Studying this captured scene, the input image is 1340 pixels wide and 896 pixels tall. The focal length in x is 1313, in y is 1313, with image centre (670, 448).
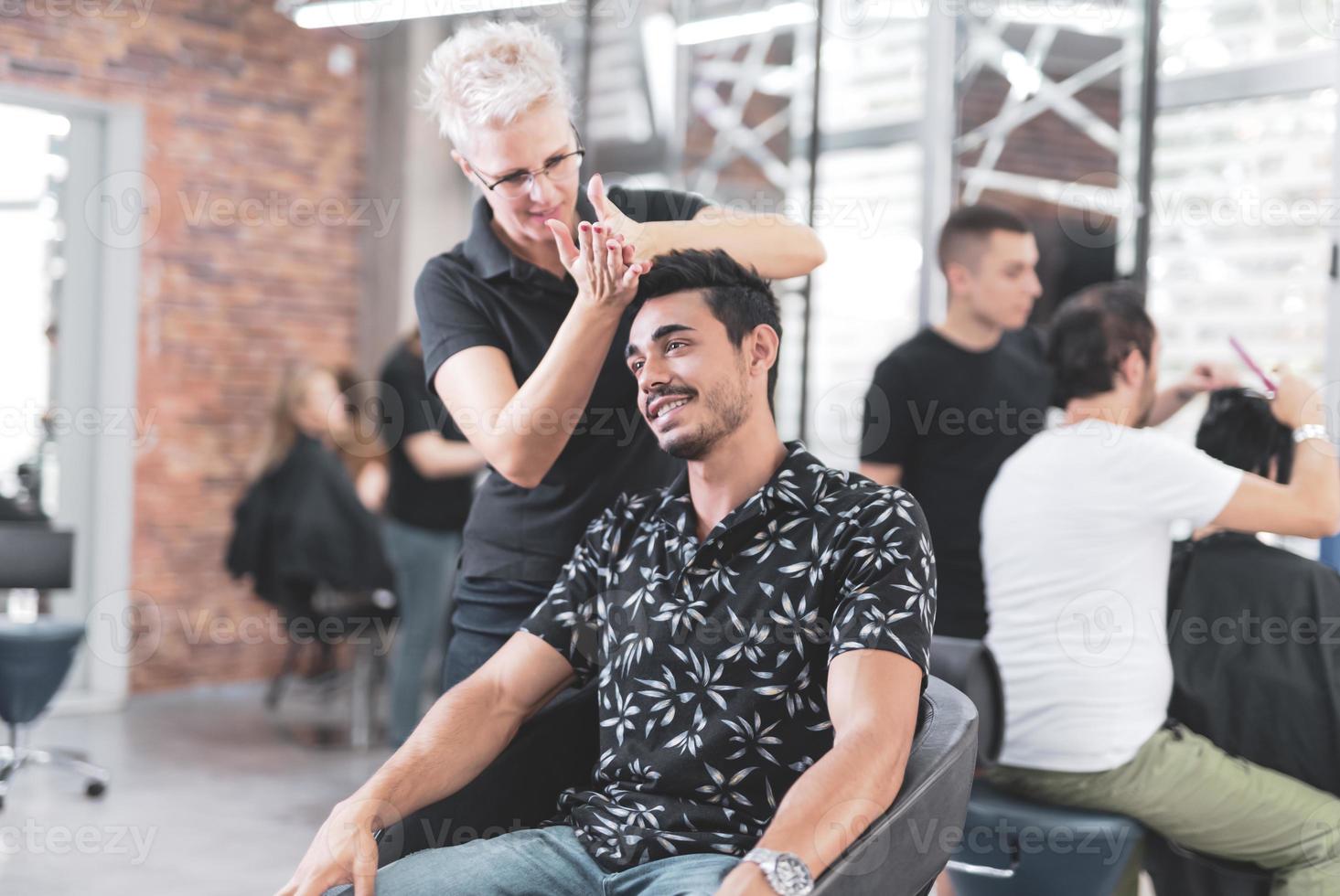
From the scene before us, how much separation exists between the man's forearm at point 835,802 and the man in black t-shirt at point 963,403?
158 centimetres

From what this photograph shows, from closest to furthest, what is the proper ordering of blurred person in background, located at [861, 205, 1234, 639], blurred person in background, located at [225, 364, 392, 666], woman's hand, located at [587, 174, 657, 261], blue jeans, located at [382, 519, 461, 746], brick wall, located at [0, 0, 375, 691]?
woman's hand, located at [587, 174, 657, 261] < blurred person in background, located at [861, 205, 1234, 639] < blue jeans, located at [382, 519, 461, 746] < blurred person in background, located at [225, 364, 392, 666] < brick wall, located at [0, 0, 375, 691]

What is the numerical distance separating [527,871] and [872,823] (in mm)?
462

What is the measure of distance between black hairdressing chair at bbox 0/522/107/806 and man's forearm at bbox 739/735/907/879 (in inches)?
131

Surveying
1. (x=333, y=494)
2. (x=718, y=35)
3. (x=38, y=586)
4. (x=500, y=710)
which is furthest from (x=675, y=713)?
(x=718, y=35)

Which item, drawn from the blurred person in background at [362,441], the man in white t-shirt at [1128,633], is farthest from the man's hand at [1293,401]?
the blurred person in background at [362,441]

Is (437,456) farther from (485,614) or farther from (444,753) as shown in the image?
(444,753)

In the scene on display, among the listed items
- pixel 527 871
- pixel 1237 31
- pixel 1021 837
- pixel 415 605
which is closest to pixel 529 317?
pixel 527 871

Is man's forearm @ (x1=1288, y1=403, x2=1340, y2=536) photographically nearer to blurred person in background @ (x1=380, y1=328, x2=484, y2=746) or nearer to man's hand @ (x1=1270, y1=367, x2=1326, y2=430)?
man's hand @ (x1=1270, y1=367, x2=1326, y2=430)

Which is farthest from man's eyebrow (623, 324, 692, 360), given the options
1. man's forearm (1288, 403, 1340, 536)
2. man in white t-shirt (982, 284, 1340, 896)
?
man's forearm (1288, 403, 1340, 536)

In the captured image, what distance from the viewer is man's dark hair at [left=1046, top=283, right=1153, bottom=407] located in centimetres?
247

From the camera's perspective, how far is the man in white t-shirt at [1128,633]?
85.9 inches

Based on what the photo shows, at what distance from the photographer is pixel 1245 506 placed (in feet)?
7.34

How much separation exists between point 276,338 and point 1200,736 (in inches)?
190

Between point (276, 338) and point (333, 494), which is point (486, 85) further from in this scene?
point (276, 338)
